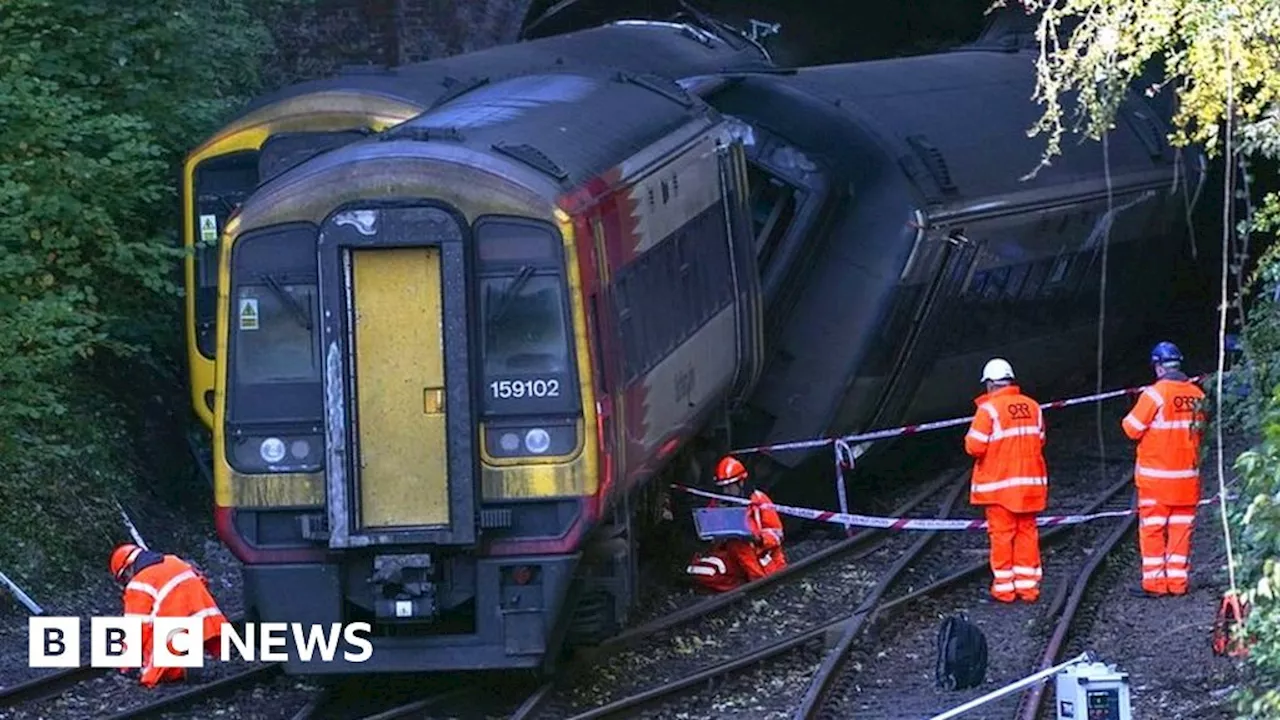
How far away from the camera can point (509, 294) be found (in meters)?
10.1

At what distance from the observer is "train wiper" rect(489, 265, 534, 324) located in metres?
10.0

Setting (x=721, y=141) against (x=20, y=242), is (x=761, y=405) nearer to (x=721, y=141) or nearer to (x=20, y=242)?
(x=721, y=141)

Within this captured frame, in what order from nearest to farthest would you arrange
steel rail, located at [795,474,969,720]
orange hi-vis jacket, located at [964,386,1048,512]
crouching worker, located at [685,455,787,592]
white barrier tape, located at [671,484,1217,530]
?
steel rail, located at [795,474,969,720] → orange hi-vis jacket, located at [964,386,1048,512] → crouching worker, located at [685,455,787,592] → white barrier tape, located at [671,484,1217,530]

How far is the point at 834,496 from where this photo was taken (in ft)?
53.0

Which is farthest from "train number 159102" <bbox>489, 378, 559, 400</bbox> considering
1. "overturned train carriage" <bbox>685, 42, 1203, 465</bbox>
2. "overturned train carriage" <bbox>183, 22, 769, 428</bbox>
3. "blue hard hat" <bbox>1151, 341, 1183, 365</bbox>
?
"overturned train carriage" <bbox>685, 42, 1203, 465</bbox>

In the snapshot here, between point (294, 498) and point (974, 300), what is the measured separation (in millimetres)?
7265

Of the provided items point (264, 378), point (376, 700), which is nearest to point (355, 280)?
point (264, 378)

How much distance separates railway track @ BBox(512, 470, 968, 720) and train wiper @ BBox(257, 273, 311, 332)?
80.5 inches

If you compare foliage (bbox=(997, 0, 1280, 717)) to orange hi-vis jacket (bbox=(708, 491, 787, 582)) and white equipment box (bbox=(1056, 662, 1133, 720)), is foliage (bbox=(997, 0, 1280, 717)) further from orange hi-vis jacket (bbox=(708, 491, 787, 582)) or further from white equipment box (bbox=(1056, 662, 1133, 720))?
orange hi-vis jacket (bbox=(708, 491, 787, 582))

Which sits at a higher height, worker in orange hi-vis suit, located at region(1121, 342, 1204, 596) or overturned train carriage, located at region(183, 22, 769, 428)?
overturned train carriage, located at region(183, 22, 769, 428)

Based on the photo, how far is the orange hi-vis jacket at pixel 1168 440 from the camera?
1250 centimetres

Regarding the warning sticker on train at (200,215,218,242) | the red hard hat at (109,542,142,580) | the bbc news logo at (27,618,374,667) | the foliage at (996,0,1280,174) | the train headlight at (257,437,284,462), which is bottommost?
the bbc news logo at (27,618,374,667)

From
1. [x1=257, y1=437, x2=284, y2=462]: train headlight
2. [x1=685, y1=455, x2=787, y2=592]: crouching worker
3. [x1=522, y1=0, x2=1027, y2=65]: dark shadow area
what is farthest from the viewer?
[x1=522, y1=0, x2=1027, y2=65]: dark shadow area

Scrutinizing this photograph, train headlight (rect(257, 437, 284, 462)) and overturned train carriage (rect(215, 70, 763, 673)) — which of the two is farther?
train headlight (rect(257, 437, 284, 462))
